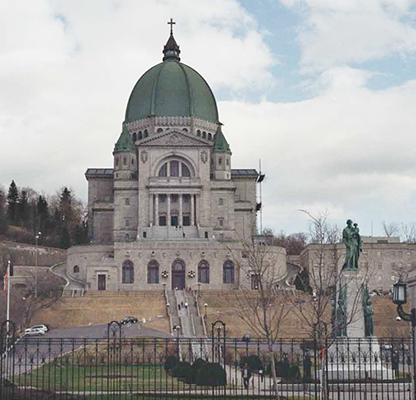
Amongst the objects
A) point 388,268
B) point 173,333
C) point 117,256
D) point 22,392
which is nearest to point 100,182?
point 117,256

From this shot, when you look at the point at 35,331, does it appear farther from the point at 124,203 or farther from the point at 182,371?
the point at 124,203

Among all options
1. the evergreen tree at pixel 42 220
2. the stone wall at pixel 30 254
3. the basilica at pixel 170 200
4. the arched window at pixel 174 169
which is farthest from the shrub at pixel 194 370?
the evergreen tree at pixel 42 220

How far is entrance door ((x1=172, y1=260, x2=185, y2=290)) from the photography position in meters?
87.7

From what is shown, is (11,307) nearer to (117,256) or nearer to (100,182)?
(117,256)

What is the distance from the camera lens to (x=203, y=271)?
8831 cm

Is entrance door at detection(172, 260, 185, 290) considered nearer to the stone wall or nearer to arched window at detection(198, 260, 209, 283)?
arched window at detection(198, 260, 209, 283)

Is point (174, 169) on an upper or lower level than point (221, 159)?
lower

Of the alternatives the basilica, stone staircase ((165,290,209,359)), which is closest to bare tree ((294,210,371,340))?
stone staircase ((165,290,209,359))

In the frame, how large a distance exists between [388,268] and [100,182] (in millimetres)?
36922

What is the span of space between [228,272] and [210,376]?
55542 mm

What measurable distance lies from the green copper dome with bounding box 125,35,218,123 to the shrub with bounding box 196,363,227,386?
245 feet

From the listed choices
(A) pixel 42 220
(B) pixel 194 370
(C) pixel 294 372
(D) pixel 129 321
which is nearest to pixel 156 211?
(D) pixel 129 321

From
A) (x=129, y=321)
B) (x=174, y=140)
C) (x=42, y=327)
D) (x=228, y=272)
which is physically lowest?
(x=42, y=327)

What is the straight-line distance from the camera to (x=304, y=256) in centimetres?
10006
